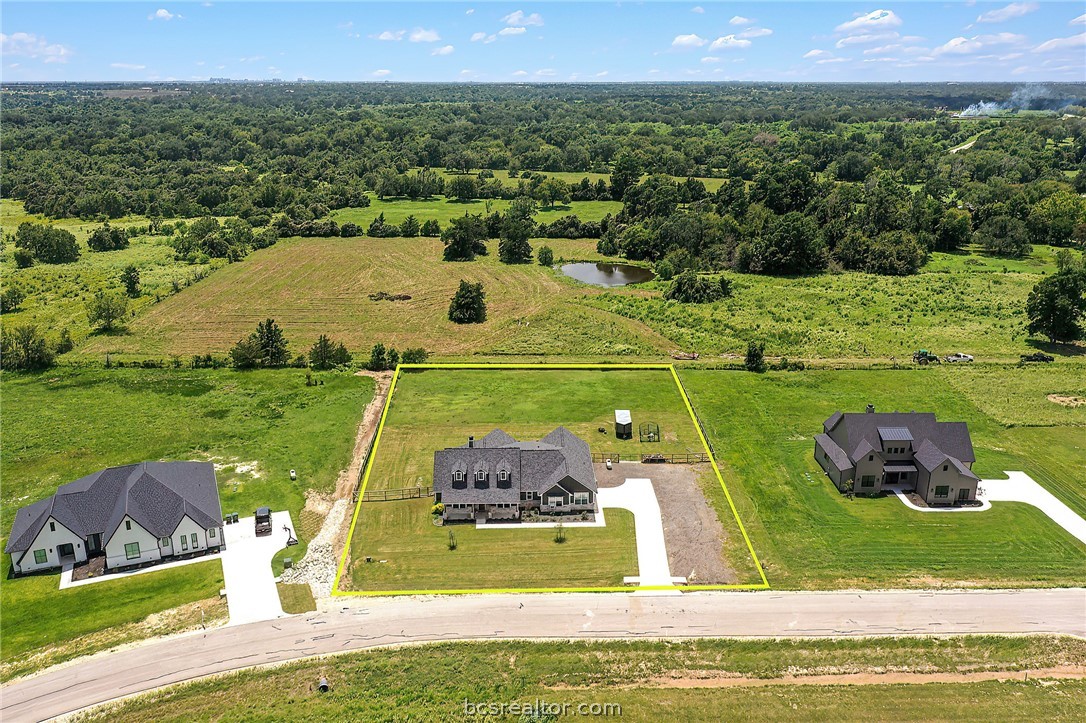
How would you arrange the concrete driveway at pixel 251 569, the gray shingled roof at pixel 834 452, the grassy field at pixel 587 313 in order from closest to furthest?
the concrete driveway at pixel 251 569 → the gray shingled roof at pixel 834 452 → the grassy field at pixel 587 313

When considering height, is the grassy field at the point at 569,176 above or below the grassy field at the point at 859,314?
above

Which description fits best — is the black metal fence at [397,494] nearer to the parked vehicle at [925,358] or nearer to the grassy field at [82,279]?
the grassy field at [82,279]

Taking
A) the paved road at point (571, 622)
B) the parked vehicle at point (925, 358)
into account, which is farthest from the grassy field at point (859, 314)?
the paved road at point (571, 622)

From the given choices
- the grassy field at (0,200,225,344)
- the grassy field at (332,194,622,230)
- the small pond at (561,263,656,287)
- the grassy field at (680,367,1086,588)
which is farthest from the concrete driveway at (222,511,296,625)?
the grassy field at (332,194,622,230)

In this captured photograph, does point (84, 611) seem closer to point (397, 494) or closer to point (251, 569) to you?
point (251, 569)

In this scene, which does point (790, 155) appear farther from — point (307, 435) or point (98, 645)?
point (98, 645)

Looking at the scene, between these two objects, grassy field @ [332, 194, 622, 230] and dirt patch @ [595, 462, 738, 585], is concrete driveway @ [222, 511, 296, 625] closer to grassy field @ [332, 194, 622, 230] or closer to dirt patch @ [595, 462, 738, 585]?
dirt patch @ [595, 462, 738, 585]
